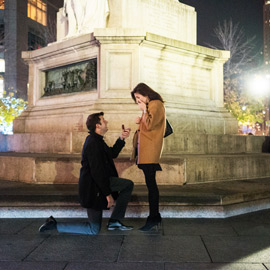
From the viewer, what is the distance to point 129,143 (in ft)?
26.9

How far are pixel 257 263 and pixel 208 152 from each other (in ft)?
17.4

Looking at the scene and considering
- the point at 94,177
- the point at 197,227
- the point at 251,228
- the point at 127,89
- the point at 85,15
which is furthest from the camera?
the point at 85,15

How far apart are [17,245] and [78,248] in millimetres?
749

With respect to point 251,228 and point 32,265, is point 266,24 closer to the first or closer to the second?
point 251,228

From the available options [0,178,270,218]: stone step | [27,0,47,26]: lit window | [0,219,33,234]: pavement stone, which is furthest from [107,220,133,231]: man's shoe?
[27,0,47,26]: lit window

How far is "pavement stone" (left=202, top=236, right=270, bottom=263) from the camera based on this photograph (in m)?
3.88

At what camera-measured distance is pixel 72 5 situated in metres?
10.8

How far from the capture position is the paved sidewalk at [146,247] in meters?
3.71

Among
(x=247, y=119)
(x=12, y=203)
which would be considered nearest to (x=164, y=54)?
(x=12, y=203)

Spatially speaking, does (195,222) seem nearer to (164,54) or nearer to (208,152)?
(208,152)

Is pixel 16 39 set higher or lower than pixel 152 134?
higher

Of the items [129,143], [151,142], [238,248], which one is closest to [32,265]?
[151,142]

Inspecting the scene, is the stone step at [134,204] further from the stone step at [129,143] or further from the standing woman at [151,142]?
the stone step at [129,143]

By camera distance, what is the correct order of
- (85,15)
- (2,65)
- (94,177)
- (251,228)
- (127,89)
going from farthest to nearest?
(2,65) → (85,15) → (127,89) → (251,228) → (94,177)
